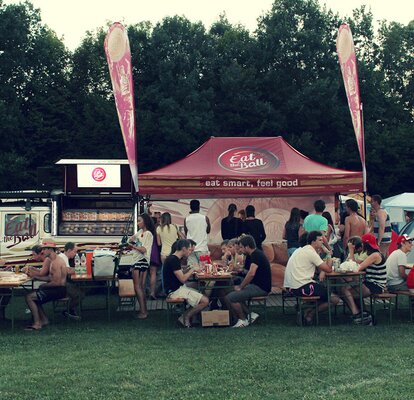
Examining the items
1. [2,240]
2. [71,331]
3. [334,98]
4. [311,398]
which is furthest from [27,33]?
[311,398]

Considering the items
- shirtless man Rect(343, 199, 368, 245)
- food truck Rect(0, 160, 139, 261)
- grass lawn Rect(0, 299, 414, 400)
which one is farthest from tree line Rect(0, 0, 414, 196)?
grass lawn Rect(0, 299, 414, 400)

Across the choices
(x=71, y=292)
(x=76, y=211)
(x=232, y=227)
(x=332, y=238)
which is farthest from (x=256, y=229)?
(x=76, y=211)

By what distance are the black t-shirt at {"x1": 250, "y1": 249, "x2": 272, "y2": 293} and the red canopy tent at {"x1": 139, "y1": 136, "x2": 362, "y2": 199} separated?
4127 mm

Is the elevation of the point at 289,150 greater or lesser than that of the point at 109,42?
lesser

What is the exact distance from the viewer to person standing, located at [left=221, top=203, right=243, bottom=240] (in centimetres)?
1465

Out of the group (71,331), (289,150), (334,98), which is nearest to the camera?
(71,331)

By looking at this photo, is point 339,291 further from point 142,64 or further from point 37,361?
point 142,64

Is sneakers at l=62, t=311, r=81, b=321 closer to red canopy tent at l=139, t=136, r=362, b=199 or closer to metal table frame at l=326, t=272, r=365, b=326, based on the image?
red canopy tent at l=139, t=136, r=362, b=199

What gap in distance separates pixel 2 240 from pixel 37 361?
834 centimetres

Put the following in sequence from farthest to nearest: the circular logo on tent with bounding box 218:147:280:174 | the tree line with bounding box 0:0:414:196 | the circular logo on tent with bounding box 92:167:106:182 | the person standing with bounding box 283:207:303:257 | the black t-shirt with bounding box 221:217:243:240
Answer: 1. the tree line with bounding box 0:0:414:196
2. the circular logo on tent with bounding box 92:167:106:182
3. the circular logo on tent with bounding box 218:147:280:174
4. the black t-shirt with bounding box 221:217:243:240
5. the person standing with bounding box 283:207:303:257

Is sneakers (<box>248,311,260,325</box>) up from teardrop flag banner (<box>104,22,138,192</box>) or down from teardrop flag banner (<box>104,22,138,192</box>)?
down

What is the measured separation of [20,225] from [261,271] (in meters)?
7.32

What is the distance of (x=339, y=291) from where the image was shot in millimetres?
10867

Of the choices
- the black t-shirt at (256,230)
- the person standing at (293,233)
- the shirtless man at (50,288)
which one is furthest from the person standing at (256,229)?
the shirtless man at (50,288)
